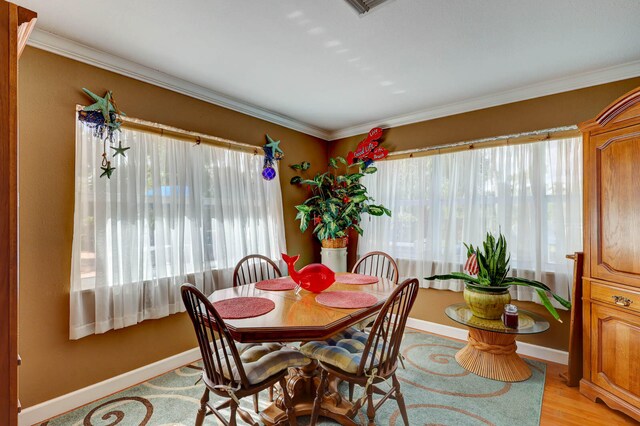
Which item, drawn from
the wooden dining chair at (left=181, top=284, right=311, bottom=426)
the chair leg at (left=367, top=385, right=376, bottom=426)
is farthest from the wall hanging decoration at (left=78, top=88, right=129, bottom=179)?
the chair leg at (left=367, top=385, right=376, bottom=426)

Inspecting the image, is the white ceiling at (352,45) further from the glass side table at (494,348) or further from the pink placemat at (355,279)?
the glass side table at (494,348)

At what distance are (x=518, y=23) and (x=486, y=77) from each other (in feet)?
2.59

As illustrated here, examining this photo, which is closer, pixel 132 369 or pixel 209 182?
pixel 132 369

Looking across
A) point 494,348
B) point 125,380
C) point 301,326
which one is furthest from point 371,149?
point 125,380

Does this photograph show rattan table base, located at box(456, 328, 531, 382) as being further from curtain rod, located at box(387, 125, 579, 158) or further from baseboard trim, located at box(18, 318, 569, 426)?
curtain rod, located at box(387, 125, 579, 158)

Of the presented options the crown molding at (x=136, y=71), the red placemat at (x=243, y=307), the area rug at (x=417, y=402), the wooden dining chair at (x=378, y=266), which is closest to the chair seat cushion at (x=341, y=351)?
the red placemat at (x=243, y=307)

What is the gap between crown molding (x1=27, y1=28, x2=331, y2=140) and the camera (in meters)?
2.04

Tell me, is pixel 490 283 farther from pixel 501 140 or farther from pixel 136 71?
pixel 136 71

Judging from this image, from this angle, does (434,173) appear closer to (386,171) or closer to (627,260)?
(386,171)

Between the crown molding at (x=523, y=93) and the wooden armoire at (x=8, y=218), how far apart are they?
3437 millimetres

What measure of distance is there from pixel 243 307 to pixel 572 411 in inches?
91.9

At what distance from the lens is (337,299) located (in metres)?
2.00

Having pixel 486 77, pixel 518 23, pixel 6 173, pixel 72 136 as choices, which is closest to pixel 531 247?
pixel 486 77

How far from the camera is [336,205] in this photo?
3680 mm
